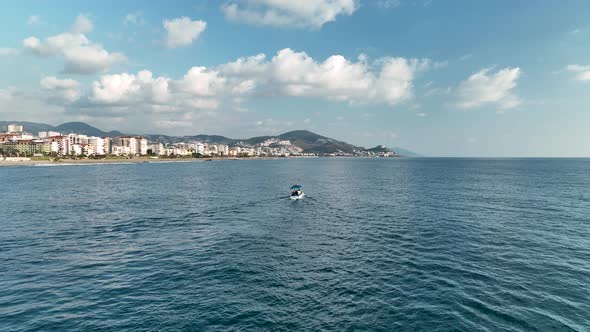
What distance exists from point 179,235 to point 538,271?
46573 mm

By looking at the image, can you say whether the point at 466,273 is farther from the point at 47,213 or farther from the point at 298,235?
the point at 47,213

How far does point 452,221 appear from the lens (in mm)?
54938

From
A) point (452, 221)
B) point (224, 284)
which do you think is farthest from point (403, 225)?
point (224, 284)

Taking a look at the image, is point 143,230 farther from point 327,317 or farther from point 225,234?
point 327,317

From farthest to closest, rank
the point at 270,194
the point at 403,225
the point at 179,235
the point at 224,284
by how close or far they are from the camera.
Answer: the point at 270,194 < the point at 403,225 < the point at 179,235 < the point at 224,284

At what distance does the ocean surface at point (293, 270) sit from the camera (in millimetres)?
22516

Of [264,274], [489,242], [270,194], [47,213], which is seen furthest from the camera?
[270,194]

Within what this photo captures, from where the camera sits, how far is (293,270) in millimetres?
31828

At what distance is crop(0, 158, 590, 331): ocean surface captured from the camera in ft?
73.9

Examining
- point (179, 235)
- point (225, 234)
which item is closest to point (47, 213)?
point (179, 235)

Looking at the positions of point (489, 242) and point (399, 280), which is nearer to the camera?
point (399, 280)

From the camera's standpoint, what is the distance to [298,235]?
46125 mm

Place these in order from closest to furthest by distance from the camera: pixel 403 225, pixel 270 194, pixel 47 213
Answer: pixel 403 225, pixel 47 213, pixel 270 194

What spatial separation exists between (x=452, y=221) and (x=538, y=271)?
77.3 ft
